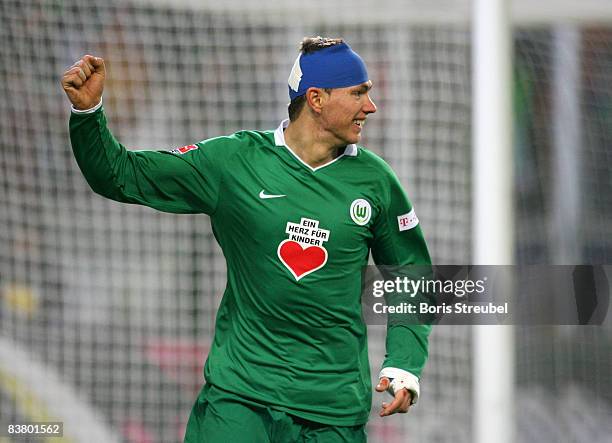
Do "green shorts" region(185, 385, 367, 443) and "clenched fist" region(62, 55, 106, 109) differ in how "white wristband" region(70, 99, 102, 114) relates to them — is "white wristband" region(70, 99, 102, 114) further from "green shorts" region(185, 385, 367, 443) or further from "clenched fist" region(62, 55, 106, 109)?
"green shorts" region(185, 385, 367, 443)

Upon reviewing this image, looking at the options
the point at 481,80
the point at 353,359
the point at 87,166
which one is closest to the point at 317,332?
the point at 353,359

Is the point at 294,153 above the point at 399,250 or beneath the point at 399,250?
above

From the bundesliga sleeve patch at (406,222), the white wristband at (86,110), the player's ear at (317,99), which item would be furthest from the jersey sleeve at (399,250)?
the white wristband at (86,110)

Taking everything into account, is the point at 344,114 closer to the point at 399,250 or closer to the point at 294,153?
the point at 294,153

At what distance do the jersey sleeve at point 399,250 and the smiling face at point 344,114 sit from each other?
0.49 feet

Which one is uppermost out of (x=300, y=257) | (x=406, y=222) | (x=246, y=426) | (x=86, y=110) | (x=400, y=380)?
(x=86, y=110)

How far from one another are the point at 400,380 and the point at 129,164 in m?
0.86

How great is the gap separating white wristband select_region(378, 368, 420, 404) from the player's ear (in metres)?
0.68

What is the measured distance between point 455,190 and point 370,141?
43cm

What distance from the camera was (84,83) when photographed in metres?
2.72

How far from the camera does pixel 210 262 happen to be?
5.06 m

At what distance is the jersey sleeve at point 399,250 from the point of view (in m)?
2.99

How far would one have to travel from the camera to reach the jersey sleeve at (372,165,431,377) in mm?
2992

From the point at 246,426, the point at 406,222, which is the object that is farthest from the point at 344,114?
A: the point at 246,426
